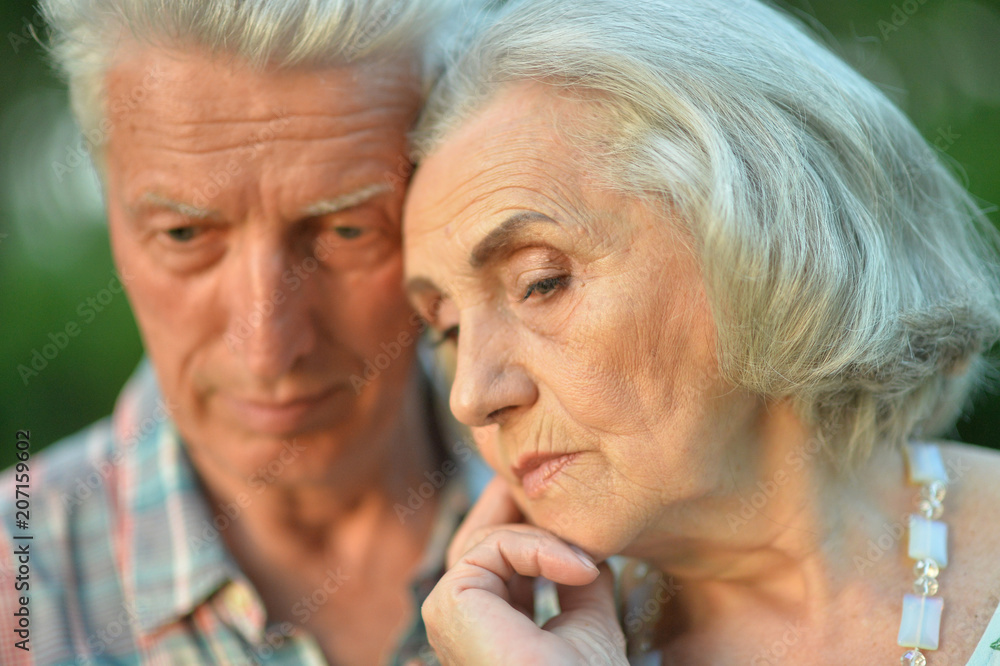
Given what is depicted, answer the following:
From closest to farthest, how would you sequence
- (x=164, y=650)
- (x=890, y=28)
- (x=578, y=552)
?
1. (x=578, y=552)
2. (x=164, y=650)
3. (x=890, y=28)

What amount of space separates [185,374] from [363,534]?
0.86 m

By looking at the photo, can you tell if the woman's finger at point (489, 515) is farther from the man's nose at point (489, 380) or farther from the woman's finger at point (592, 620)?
the man's nose at point (489, 380)

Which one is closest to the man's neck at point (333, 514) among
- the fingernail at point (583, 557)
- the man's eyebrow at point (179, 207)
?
the man's eyebrow at point (179, 207)

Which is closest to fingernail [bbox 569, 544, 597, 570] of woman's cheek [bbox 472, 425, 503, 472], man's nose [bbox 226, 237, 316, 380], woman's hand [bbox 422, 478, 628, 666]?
woman's hand [bbox 422, 478, 628, 666]

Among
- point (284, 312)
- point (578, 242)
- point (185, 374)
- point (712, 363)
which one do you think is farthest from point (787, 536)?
point (185, 374)

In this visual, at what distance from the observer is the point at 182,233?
2.30m

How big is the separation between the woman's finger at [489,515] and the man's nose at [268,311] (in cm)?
67

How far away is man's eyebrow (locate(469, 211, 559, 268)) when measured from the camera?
5.71 feet

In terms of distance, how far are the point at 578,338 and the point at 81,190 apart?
4.12 metres

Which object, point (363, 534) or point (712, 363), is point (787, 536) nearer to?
point (712, 363)

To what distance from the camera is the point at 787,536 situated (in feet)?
6.14

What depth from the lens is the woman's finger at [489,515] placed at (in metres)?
2.20

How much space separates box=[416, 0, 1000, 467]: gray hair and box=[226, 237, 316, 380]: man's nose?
1.93 ft

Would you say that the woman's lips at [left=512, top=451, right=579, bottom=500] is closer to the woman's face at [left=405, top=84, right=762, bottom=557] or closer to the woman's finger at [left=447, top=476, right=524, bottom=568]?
the woman's face at [left=405, top=84, right=762, bottom=557]
